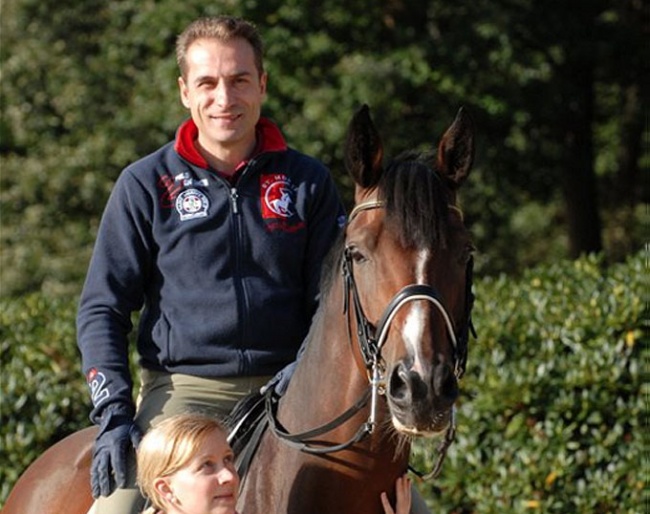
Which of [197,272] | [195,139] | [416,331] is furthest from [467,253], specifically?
[195,139]

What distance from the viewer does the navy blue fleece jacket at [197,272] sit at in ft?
13.6

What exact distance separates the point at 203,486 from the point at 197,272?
839 millimetres

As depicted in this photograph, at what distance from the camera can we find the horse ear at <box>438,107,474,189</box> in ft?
12.2

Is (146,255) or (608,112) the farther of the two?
(608,112)

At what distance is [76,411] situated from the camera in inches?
286

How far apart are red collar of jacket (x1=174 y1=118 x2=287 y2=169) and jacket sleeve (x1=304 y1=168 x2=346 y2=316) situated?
7.9 inches

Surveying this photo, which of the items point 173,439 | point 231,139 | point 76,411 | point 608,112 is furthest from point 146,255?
point 608,112

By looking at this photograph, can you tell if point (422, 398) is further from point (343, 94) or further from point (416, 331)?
point (343, 94)

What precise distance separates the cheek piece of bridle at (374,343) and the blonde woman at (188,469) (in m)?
0.27

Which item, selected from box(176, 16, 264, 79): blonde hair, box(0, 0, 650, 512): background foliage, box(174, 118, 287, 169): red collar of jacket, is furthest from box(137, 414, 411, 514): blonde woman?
box(0, 0, 650, 512): background foliage

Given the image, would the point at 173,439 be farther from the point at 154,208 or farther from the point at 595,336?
the point at 595,336

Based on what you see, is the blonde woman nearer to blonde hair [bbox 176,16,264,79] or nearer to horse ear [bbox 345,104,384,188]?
horse ear [bbox 345,104,384,188]

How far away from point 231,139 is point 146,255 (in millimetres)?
461

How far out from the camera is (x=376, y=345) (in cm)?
351
